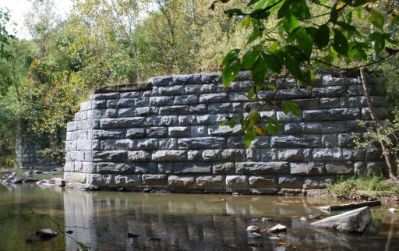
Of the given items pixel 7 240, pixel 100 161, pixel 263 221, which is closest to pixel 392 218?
pixel 263 221

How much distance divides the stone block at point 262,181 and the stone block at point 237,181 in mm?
97

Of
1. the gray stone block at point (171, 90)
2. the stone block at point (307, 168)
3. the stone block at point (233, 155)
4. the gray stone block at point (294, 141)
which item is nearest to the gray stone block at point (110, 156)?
the gray stone block at point (171, 90)

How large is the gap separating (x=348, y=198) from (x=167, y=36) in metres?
14.9

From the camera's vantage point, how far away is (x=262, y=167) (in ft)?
29.3

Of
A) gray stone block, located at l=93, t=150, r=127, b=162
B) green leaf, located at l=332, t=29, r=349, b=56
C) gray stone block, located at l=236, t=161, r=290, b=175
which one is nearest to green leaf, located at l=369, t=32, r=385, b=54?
green leaf, located at l=332, t=29, r=349, b=56

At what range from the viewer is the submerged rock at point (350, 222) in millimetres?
5012

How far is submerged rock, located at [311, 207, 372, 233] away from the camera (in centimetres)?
501

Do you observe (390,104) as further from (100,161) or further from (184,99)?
(100,161)

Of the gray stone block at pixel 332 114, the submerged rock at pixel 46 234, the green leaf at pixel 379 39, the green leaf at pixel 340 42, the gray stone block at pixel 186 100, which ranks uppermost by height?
the gray stone block at pixel 186 100

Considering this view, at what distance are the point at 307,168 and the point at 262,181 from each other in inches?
34.0

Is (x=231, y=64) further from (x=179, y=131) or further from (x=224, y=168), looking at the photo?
(x=179, y=131)

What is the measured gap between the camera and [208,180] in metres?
9.29

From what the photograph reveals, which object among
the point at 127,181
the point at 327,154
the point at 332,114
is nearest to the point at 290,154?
the point at 327,154

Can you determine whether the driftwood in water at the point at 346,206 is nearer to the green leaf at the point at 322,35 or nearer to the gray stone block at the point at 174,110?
the gray stone block at the point at 174,110
